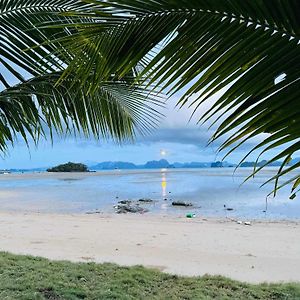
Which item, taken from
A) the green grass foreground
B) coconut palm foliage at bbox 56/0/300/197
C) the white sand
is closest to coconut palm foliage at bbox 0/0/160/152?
coconut palm foliage at bbox 56/0/300/197

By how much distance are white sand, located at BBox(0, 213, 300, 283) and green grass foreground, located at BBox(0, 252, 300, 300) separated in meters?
1.09

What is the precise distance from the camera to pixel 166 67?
814 millimetres

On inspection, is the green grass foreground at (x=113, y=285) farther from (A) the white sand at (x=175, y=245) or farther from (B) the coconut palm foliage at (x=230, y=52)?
(B) the coconut palm foliage at (x=230, y=52)

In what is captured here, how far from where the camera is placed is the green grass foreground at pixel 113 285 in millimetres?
4879

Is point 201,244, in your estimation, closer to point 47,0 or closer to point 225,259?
point 225,259

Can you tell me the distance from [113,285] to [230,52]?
4.86 meters

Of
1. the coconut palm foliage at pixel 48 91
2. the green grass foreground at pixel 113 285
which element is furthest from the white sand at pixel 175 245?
the coconut palm foliage at pixel 48 91

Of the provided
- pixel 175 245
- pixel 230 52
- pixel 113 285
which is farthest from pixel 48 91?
pixel 175 245

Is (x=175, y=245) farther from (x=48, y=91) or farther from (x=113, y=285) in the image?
(x=48, y=91)

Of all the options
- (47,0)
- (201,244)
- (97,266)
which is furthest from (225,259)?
(47,0)

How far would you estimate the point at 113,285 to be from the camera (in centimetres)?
521

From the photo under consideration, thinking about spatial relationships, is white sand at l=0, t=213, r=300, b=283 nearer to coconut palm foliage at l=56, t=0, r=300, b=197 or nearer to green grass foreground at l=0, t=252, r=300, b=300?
green grass foreground at l=0, t=252, r=300, b=300

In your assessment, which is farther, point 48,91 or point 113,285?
point 113,285

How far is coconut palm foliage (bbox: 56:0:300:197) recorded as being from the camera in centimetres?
69
